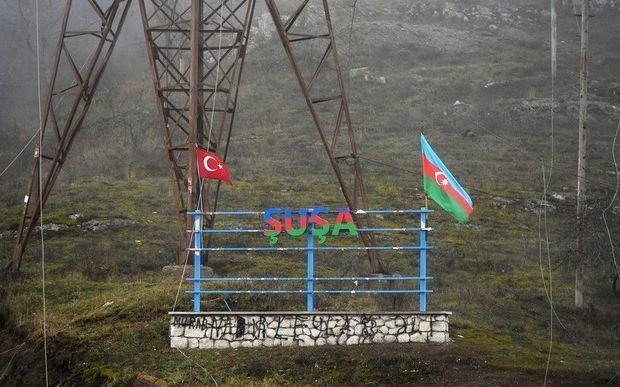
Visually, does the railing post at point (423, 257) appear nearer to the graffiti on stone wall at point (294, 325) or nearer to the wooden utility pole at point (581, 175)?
the graffiti on stone wall at point (294, 325)

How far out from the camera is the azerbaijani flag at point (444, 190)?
1423 centimetres

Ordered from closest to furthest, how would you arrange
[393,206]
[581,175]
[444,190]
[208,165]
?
[444,190]
[208,165]
[581,175]
[393,206]

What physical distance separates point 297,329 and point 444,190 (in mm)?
3436

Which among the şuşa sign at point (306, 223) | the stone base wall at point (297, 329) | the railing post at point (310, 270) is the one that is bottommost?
the stone base wall at point (297, 329)

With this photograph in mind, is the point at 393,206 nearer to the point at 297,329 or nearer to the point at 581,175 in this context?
the point at 581,175

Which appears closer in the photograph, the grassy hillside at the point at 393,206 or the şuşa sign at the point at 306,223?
the grassy hillside at the point at 393,206

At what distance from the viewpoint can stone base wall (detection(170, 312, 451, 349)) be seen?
13.9 metres

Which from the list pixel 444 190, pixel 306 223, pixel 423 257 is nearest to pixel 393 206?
pixel 444 190

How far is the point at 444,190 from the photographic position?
46.8 ft

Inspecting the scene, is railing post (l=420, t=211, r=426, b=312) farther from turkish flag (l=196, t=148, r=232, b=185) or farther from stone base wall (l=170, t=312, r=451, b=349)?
turkish flag (l=196, t=148, r=232, b=185)

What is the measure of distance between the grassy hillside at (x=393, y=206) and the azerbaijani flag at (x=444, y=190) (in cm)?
228

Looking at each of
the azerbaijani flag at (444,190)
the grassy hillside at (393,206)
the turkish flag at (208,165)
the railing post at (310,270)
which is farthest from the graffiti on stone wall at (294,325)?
the turkish flag at (208,165)

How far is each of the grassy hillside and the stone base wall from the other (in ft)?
1.16

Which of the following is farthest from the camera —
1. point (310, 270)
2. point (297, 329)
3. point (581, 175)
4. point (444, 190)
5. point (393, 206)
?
point (393, 206)
